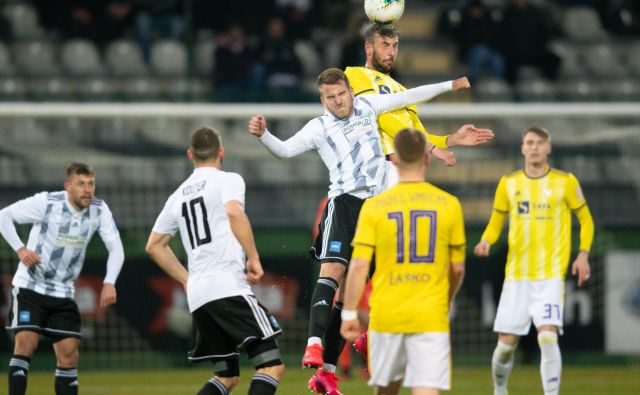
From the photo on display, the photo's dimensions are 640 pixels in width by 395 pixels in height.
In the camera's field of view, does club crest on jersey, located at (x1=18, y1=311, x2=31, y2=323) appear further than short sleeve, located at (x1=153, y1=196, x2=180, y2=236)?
Yes

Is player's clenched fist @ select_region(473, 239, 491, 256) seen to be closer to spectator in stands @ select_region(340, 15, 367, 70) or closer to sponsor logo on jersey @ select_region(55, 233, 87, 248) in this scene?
sponsor logo on jersey @ select_region(55, 233, 87, 248)

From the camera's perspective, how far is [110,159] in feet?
51.2

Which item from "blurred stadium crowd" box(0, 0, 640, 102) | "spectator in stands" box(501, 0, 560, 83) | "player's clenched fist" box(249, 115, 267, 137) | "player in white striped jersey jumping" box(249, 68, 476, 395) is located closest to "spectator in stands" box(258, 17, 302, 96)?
"blurred stadium crowd" box(0, 0, 640, 102)

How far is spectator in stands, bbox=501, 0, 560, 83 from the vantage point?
18.9 meters

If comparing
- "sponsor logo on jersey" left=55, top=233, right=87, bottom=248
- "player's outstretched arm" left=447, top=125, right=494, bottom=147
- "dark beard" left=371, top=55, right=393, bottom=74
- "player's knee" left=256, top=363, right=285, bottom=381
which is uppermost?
"dark beard" left=371, top=55, right=393, bottom=74

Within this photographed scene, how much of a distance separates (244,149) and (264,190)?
1.91 feet

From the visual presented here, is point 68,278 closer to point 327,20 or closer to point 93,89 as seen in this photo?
point 93,89

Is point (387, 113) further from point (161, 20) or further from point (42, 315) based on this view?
point (161, 20)

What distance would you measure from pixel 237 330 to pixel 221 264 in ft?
1.51

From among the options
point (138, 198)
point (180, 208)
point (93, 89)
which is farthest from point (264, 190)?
point (180, 208)

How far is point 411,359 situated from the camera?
7.57 m

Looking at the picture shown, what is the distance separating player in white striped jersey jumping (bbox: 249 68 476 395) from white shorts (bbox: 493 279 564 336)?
1648 millimetres

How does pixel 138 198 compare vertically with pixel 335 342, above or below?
above

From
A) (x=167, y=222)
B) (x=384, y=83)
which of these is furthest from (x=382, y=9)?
(x=167, y=222)
